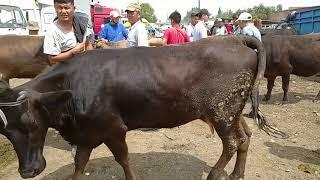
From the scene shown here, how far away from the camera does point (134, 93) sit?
Answer: 12.2 ft

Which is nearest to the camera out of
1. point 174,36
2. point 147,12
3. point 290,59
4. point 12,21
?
point 174,36

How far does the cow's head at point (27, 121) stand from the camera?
10.5ft

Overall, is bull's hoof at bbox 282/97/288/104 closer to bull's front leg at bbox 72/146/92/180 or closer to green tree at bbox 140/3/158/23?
bull's front leg at bbox 72/146/92/180

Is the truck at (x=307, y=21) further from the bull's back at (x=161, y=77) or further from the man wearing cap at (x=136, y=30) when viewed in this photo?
the bull's back at (x=161, y=77)

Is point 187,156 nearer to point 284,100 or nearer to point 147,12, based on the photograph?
point 284,100

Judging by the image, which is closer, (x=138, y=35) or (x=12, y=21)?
(x=138, y=35)

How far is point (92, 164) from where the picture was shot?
196 inches

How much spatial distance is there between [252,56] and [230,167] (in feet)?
5.16

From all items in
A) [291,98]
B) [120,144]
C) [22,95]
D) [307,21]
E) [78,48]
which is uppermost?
[307,21]

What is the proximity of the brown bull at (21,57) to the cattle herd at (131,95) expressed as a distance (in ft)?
8.94

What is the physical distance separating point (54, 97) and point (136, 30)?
9.08 ft

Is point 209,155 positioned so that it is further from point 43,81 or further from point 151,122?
point 43,81

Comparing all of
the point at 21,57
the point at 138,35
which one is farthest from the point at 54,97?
the point at 21,57

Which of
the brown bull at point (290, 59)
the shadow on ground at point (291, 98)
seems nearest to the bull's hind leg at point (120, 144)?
the shadow on ground at point (291, 98)
